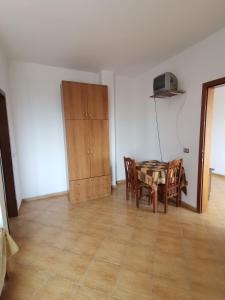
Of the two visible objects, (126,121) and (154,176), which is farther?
(126,121)

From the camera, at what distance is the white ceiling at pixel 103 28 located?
1.75 m

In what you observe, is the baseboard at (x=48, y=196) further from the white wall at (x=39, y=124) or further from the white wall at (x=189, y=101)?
the white wall at (x=189, y=101)

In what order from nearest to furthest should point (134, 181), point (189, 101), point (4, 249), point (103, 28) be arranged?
point (4, 249) < point (103, 28) < point (189, 101) < point (134, 181)

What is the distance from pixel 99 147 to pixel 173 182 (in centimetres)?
157

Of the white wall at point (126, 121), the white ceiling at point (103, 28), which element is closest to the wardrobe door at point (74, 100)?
the white ceiling at point (103, 28)

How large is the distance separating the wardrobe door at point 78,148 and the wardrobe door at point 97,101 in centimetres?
25

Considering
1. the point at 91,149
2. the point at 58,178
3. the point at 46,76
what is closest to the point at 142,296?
the point at 91,149

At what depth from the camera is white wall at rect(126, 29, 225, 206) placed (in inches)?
91.7

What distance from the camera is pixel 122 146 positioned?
167 inches

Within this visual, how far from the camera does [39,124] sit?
10.9ft

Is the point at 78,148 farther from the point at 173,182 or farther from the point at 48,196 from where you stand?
the point at 173,182

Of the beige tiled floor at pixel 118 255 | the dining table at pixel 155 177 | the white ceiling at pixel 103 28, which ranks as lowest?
the beige tiled floor at pixel 118 255

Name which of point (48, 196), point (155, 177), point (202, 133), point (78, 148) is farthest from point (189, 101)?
point (48, 196)

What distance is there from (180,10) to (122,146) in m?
2.89
